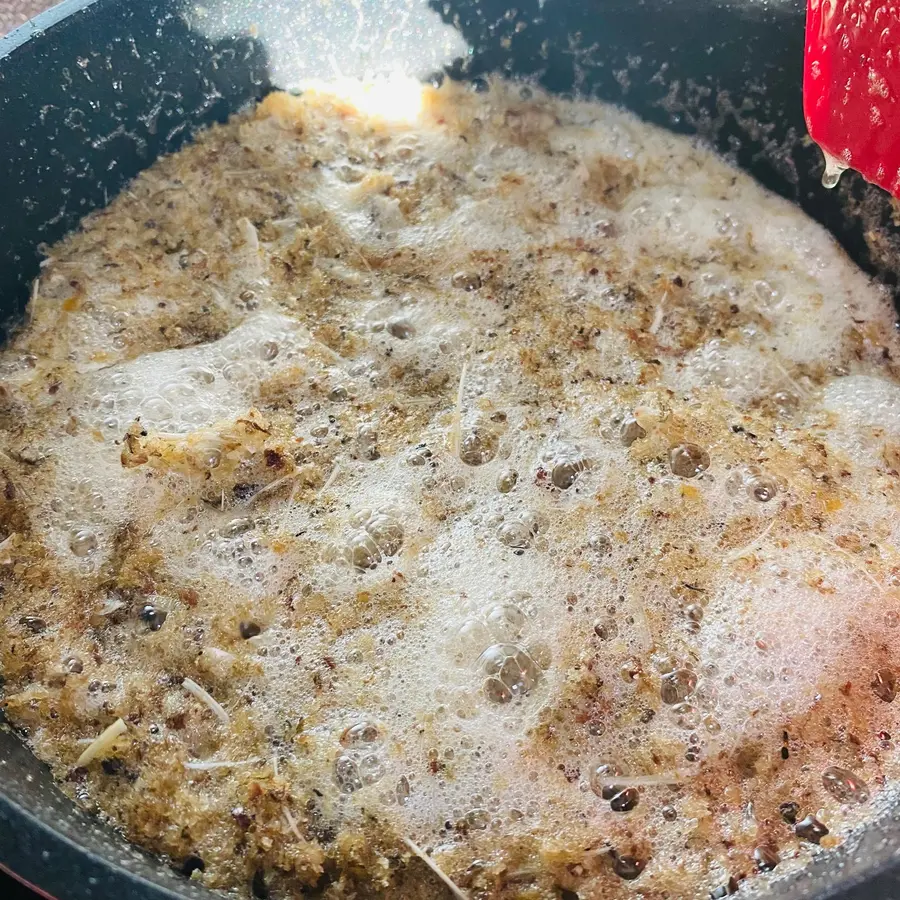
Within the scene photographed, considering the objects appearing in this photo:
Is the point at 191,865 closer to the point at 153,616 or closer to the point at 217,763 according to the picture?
the point at 217,763

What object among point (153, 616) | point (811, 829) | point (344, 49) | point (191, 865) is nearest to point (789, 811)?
point (811, 829)

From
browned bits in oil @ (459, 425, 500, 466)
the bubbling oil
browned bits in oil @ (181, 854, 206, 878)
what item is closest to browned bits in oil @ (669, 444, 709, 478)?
the bubbling oil

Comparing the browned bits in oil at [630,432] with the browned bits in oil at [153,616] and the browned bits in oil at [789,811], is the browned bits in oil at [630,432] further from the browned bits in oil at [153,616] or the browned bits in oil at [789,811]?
the browned bits in oil at [153,616]

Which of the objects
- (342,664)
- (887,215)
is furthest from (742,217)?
(342,664)

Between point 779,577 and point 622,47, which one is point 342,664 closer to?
point 779,577

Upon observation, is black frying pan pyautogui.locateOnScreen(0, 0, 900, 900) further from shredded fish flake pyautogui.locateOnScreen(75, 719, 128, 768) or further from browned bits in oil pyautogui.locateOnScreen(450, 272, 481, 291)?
shredded fish flake pyautogui.locateOnScreen(75, 719, 128, 768)

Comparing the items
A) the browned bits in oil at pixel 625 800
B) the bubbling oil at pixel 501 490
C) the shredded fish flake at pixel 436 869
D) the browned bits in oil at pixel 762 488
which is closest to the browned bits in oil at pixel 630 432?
the bubbling oil at pixel 501 490
